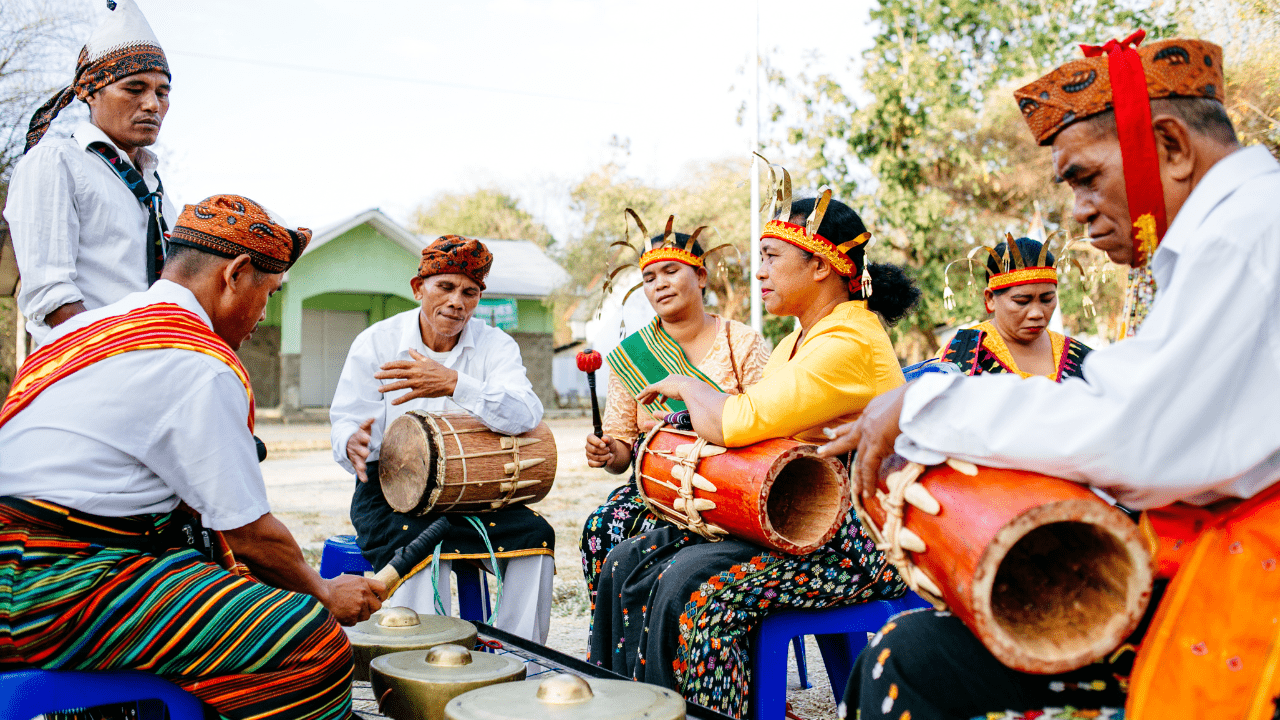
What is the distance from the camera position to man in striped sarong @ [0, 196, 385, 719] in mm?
2051

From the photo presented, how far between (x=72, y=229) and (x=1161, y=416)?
341 cm

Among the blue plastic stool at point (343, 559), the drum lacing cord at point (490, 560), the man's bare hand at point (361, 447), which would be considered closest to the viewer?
the drum lacing cord at point (490, 560)

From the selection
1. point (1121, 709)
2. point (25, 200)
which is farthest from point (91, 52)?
point (1121, 709)

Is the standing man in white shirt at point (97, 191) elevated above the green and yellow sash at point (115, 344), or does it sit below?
above

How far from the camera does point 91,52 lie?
11.3 ft

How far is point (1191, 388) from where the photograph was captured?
1.42 metres

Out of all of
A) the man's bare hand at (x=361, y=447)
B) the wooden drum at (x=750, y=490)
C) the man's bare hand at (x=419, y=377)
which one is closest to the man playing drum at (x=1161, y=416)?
the wooden drum at (x=750, y=490)

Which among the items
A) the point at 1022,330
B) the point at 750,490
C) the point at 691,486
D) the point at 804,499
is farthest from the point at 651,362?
the point at 1022,330

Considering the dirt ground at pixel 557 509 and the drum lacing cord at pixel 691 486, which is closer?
the drum lacing cord at pixel 691 486

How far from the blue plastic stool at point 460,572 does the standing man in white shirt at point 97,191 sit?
1.46 m

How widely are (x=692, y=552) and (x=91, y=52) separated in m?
2.87

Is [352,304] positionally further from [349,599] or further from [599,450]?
[349,599]

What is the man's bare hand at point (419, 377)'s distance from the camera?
3744 mm

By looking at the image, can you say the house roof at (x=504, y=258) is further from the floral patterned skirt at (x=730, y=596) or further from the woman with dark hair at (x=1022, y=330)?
the floral patterned skirt at (x=730, y=596)
